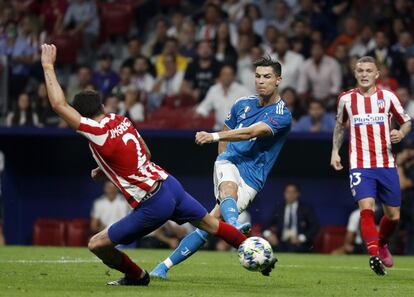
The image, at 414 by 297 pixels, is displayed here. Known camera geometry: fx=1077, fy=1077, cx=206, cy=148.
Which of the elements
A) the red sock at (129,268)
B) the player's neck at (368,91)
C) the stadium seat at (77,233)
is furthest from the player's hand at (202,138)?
the stadium seat at (77,233)

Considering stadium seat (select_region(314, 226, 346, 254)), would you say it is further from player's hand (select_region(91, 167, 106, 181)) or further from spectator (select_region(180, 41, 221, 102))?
player's hand (select_region(91, 167, 106, 181))

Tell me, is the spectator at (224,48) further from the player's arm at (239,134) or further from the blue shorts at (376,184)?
the player's arm at (239,134)

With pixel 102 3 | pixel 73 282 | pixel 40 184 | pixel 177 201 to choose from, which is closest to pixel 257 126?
pixel 177 201

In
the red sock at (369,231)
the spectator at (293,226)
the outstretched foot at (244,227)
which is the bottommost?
the spectator at (293,226)

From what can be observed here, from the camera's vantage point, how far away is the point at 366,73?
433 inches

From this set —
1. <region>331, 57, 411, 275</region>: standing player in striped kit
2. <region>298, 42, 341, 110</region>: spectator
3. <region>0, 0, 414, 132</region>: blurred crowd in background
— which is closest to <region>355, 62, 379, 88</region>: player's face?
<region>331, 57, 411, 275</region>: standing player in striped kit

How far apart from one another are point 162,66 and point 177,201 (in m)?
10.6

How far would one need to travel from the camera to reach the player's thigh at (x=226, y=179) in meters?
9.84

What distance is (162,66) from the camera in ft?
62.7

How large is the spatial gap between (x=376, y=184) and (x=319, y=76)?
7175 mm

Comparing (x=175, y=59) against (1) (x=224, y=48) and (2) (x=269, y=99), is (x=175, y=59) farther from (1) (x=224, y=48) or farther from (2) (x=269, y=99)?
(2) (x=269, y=99)

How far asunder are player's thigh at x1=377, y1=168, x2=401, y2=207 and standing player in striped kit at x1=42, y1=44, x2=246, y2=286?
2.90m

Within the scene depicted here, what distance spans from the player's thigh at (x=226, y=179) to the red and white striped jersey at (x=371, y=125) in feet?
5.02

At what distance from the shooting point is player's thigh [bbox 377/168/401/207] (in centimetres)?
1095
